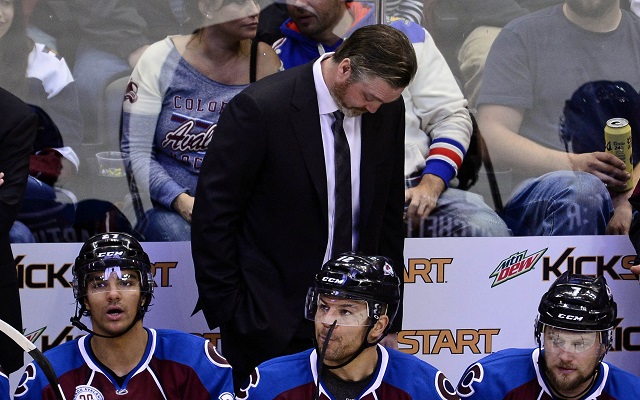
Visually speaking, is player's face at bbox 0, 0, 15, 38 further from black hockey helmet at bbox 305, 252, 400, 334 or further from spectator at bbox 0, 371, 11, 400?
black hockey helmet at bbox 305, 252, 400, 334

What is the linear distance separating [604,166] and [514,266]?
0.56 metres

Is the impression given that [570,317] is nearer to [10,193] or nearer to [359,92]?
[359,92]

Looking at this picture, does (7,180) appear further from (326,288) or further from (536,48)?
(536,48)

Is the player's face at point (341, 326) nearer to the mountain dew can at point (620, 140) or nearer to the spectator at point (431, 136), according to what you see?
the spectator at point (431, 136)

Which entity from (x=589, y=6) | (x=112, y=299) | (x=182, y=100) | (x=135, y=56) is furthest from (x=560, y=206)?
(x=112, y=299)

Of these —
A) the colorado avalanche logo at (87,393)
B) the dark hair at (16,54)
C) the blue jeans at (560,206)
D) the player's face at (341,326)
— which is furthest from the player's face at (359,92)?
the dark hair at (16,54)

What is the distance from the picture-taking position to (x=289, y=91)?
3764 millimetres

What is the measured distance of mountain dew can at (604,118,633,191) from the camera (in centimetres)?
482

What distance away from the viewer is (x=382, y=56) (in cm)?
358

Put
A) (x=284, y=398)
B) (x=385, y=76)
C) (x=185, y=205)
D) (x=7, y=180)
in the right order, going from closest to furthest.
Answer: (x=284, y=398)
(x=385, y=76)
(x=7, y=180)
(x=185, y=205)

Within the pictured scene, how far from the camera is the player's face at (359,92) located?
3604 millimetres

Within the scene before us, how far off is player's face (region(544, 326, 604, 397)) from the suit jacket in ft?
2.42

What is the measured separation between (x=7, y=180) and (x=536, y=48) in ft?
7.33

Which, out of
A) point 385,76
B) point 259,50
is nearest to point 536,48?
point 259,50
